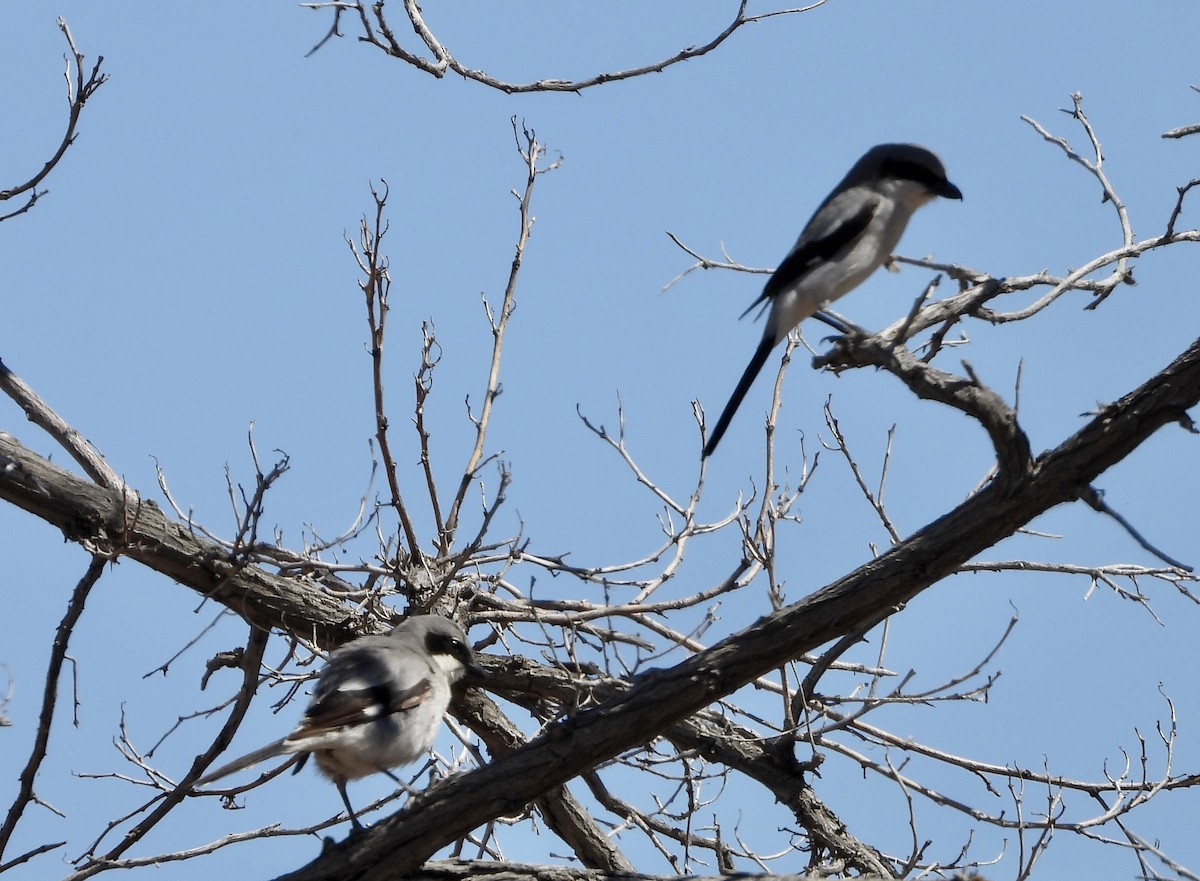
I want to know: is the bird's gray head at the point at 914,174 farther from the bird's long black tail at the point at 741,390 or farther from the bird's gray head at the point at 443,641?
the bird's gray head at the point at 443,641

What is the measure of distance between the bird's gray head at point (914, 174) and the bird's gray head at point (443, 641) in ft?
9.66

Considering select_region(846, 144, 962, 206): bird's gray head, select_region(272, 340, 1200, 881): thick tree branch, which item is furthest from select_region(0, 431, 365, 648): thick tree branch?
select_region(846, 144, 962, 206): bird's gray head

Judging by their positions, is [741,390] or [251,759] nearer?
[251,759]

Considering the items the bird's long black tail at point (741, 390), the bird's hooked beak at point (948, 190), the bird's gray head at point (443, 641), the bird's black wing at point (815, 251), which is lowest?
the bird's gray head at point (443, 641)

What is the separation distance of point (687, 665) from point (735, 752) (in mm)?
1454

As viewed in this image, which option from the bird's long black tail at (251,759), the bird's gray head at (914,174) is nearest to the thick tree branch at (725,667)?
the bird's long black tail at (251,759)

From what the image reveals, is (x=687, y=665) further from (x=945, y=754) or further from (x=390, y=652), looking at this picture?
(x=945, y=754)

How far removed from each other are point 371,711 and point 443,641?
1.86 ft

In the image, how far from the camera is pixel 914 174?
19.6 ft

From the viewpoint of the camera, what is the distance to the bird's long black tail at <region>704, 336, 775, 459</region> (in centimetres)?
560

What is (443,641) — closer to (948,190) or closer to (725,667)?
(725,667)

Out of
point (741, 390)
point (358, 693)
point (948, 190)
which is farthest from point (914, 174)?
point (358, 693)

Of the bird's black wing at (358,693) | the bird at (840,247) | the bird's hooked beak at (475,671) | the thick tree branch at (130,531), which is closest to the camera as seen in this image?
the bird's black wing at (358,693)

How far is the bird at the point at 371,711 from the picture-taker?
462 centimetres
